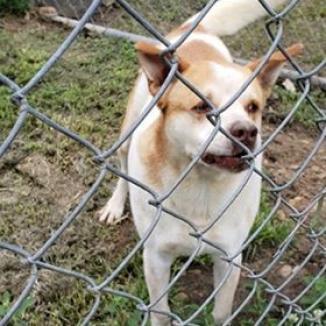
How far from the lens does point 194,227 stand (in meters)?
1.58

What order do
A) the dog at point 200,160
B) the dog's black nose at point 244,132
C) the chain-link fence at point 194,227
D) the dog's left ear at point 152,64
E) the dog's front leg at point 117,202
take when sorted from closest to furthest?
the chain-link fence at point 194,227 → the dog's left ear at point 152,64 → the dog's black nose at point 244,132 → the dog at point 200,160 → the dog's front leg at point 117,202

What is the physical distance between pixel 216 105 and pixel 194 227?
48 centimetres

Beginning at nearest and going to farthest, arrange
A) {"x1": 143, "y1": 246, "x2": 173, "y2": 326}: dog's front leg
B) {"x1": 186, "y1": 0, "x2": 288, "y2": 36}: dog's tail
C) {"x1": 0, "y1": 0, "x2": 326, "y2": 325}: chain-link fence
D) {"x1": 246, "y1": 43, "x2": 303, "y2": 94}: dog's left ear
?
1. {"x1": 0, "y1": 0, "x2": 326, "y2": 325}: chain-link fence
2. {"x1": 246, "y1": 43, "x2": 303, "y2": 94}: dog's left ear
3. {"x1": 143, "y1": 246, "x2": 173, "y2": 326}: dog's front leg
4. {"x1": 186, "y1": 0, "x2": 288, "y2": 36}: dog's tail

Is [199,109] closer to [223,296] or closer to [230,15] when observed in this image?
[223,296]

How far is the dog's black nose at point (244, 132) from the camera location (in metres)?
1.78

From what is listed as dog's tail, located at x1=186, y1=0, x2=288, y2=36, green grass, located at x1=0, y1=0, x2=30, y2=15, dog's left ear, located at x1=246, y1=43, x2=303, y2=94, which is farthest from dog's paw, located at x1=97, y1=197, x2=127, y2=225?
green grass, located at x1=0, y1=0, x2=30, y2=15

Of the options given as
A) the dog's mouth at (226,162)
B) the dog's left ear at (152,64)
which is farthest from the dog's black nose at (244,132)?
the dog's left ear at (152,64)

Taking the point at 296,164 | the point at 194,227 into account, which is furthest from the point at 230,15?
the point at 194,227

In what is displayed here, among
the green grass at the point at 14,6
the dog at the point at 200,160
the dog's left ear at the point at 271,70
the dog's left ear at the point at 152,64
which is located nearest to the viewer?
the dog's left ear at the point at 152,64

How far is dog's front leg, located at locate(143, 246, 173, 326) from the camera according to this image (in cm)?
247

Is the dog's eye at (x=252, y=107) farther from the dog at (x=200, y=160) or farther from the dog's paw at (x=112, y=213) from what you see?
the dog's paw at (x=112, y=213)

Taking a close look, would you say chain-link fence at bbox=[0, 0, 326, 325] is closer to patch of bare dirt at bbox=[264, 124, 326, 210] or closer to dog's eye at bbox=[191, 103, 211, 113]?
patch of bare dirt at bbox=[264, 124, 326, 210]

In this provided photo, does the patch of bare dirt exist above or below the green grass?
above

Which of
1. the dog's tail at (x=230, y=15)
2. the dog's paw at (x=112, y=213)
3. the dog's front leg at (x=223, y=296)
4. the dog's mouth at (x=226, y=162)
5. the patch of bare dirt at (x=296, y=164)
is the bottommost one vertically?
the dog's paw at (x=112, y=213)
